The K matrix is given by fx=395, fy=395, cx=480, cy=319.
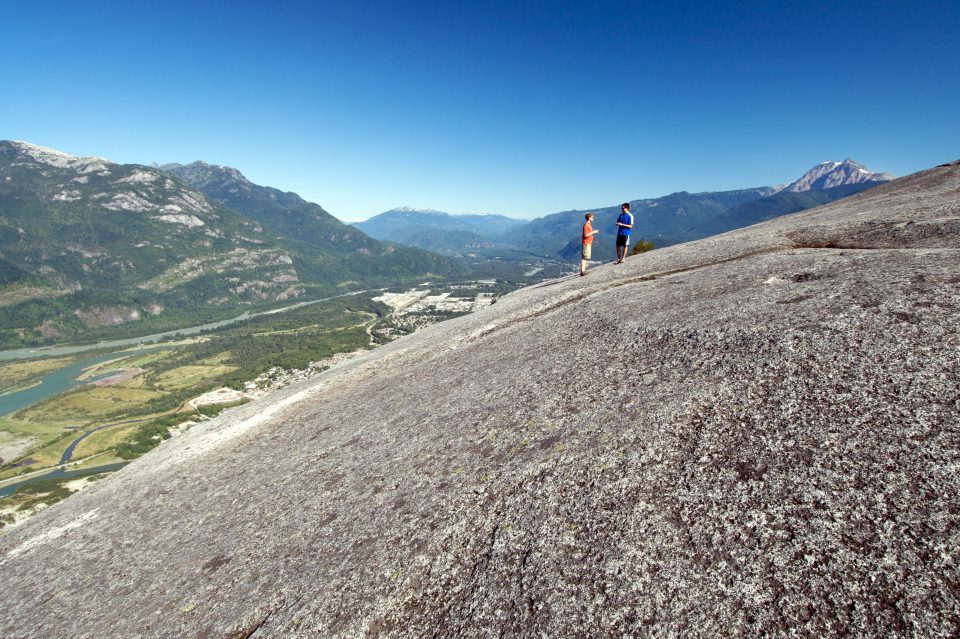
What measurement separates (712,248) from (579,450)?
51.8 ft

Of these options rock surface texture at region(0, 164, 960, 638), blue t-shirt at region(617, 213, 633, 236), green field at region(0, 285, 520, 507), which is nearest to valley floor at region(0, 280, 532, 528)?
green field at region(0, 285, 520, 507)

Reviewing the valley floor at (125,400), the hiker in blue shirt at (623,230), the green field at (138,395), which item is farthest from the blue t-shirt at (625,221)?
the green field at (138,395)

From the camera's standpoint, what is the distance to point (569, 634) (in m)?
3.97

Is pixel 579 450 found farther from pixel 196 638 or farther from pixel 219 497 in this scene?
pixel 219 497

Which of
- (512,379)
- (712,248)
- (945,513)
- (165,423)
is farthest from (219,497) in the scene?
(165,423)

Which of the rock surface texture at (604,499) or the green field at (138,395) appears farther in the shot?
the green field at (138,395)

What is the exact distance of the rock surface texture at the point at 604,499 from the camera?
13.0 feet

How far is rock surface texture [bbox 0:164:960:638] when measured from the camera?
3961 millimetres

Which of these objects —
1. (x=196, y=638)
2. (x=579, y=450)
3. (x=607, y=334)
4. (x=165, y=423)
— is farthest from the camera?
(x=165, y=423)

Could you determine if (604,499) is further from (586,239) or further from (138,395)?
(138,395)

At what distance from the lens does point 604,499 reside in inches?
212

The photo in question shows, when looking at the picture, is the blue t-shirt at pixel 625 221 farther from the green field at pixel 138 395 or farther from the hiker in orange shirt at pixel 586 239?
the green field at pixel 138 395

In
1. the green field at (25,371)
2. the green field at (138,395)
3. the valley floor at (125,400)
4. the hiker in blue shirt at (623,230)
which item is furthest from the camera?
the green field at (25,371)

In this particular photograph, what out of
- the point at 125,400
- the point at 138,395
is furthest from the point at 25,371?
the point at 125,400
